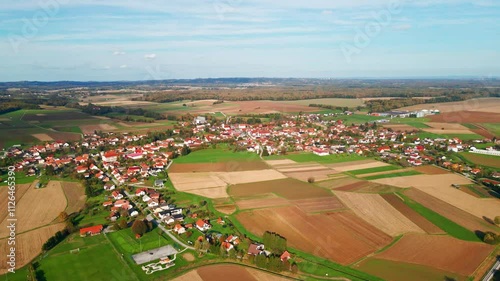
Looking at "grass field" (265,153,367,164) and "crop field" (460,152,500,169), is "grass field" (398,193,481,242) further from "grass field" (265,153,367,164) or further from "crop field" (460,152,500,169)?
"crop field" (460,152,500,169)

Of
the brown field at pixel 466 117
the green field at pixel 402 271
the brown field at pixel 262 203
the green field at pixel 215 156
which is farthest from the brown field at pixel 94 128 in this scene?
the brown field at pixel 466 117

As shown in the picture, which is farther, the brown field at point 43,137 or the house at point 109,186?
the brown field at point 43,137

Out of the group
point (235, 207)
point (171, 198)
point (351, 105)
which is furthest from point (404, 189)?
point (351, 105)

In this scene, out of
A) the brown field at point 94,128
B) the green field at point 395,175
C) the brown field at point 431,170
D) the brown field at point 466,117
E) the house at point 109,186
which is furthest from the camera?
the brown field at point 466,117

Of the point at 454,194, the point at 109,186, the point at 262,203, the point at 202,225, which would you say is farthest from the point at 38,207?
the point at 454,194

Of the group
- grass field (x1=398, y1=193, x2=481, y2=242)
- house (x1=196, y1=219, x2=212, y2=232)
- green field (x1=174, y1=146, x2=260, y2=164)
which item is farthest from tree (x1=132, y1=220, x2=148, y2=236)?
grass field (x1=398, y1=193, x2=481, y2=242)

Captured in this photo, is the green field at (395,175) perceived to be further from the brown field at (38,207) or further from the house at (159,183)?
the brown field at (38,207)
